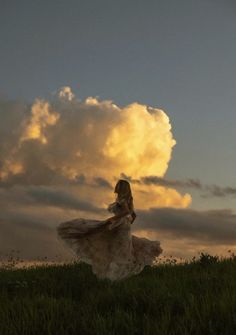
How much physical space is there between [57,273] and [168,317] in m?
7.75

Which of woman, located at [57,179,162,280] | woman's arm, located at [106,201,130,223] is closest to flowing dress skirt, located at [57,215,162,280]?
woman, located at [57,179,162,280]

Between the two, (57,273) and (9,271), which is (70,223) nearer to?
(57,273)

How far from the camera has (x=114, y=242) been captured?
595 inches

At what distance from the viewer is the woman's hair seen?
1522 centimetres

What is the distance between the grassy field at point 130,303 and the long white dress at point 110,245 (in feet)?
1.14

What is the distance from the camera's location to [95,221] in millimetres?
15375

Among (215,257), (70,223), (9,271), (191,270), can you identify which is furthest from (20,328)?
(9,271)

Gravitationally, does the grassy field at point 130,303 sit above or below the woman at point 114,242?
below

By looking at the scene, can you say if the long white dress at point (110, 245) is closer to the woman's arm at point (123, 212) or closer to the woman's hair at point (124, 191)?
the woman's arm at point (123, 212)

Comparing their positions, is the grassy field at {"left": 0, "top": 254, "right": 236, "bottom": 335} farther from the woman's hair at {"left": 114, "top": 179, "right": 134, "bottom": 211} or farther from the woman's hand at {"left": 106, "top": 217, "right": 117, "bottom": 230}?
the woman's hair at {"left": 114, "top": 179, "right": 134, "bottom": 211}

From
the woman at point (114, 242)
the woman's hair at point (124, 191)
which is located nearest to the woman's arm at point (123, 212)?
the woman at point (114, 242)

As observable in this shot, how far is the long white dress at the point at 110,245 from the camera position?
48.8ft

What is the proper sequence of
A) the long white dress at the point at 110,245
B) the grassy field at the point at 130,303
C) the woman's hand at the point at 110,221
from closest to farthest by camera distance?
the grassy field at the point at 130,303, the long white dress at the point at 110,245, the woman's hand at the point at 110,221

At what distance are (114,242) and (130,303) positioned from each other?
3.24 metres
